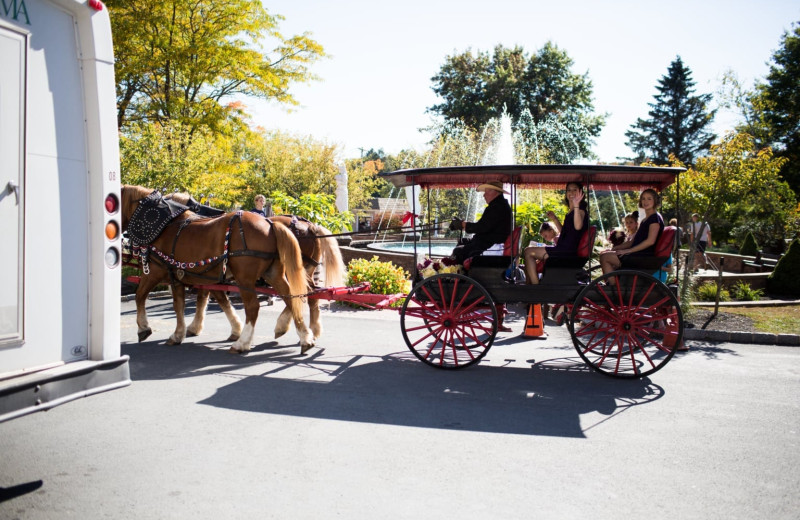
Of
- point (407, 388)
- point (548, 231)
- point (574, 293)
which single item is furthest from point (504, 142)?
point (407, 388)

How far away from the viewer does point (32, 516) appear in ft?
11.5

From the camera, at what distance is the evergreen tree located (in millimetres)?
51719

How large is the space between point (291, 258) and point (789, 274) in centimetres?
1150

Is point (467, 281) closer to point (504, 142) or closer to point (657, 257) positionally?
point (657, 257)

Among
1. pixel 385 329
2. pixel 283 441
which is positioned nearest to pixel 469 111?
pixel 385 329

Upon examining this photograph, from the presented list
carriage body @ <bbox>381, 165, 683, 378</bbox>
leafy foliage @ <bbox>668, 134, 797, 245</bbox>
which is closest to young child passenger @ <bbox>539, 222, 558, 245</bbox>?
carriage body @ <bbox>381, 165, 683, 378</bbox>

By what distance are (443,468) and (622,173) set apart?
4.11 metres

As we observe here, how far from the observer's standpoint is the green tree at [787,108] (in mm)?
31097

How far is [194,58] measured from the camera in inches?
708

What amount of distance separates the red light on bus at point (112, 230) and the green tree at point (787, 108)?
3447 centimetres

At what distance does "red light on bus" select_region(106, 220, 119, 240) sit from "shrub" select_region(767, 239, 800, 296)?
13.8 metres

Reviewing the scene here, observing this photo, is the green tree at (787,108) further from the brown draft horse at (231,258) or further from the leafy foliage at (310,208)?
the brown draft horse at (231,258)

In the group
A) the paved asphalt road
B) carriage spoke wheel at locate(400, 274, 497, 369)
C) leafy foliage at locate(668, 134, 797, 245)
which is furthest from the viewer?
leafy foliage at locate(668, 134, 797, 245)

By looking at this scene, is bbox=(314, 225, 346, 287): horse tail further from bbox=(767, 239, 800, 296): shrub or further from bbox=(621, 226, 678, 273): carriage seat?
bbox=(767, 239, 800, 296): shrub
